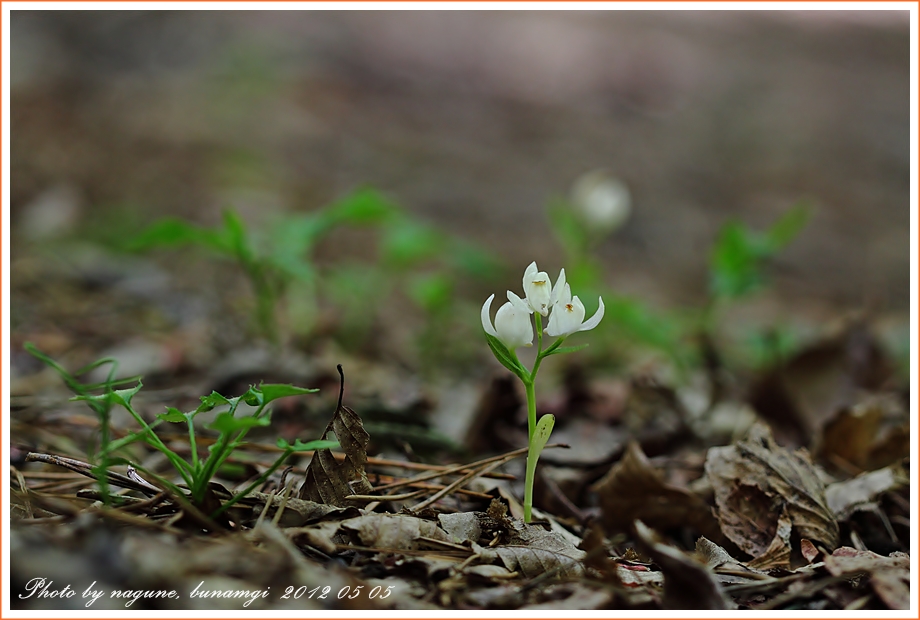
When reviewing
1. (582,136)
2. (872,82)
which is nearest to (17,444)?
(582,136)

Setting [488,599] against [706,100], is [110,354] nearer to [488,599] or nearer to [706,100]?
[488,599]

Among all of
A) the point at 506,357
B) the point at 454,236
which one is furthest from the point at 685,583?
the point at 454,236

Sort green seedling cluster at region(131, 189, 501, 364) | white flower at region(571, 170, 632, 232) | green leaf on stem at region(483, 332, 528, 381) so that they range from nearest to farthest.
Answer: green leaf on stem at region(483, 332, 528, 381)
green seedling cluster at region(131, 189, 501, 364)
white flower at region(571, 170, 632, 232)

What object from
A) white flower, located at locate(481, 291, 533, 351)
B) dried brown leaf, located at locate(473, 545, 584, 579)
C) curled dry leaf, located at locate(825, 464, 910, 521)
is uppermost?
white flower, located at locate(481, 291, 533, 351)

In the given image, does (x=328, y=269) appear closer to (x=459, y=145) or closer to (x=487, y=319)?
(x=487, y=319)

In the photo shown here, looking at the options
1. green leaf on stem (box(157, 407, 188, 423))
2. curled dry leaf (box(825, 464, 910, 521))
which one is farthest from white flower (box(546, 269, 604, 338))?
curled dry leaf (box(825, 464, 910, 521))

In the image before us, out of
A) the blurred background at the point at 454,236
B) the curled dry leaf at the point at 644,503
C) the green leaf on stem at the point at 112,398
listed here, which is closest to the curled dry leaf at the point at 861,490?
the blurred background at the point at 454,236

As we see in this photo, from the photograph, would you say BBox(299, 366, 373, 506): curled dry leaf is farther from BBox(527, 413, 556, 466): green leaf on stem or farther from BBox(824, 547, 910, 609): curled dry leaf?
BBox(824, 547, 910, 609): curled dry leaf
